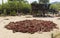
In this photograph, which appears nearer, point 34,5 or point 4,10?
point 34,5

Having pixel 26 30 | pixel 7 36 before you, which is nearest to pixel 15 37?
pixel 7 36

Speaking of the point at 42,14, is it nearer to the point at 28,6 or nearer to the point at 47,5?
the point at 47,5

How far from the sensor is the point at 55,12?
1479 cm

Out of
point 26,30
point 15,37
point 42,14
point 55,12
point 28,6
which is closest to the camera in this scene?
point 15,37

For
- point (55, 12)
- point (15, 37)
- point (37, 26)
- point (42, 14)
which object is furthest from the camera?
point (55, 12)

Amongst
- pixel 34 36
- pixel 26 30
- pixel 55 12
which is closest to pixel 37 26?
pixel 26 30

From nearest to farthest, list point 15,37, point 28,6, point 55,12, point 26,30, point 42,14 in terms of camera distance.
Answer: point 15,37, point 26,30, point 42,14, point 55,12, point 28,6

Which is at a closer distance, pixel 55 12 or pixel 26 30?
pixel 26 30

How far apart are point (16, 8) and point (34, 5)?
2819 millimetres

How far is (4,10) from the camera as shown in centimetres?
1500

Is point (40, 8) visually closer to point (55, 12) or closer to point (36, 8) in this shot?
point (36, 8)

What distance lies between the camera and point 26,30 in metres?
6.79

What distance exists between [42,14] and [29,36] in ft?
23.5

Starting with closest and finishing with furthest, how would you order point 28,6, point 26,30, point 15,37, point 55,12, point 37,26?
1. point 15,37
2. point 26,30
3. point 37,26
4. point 55,12
5. point 28,6
